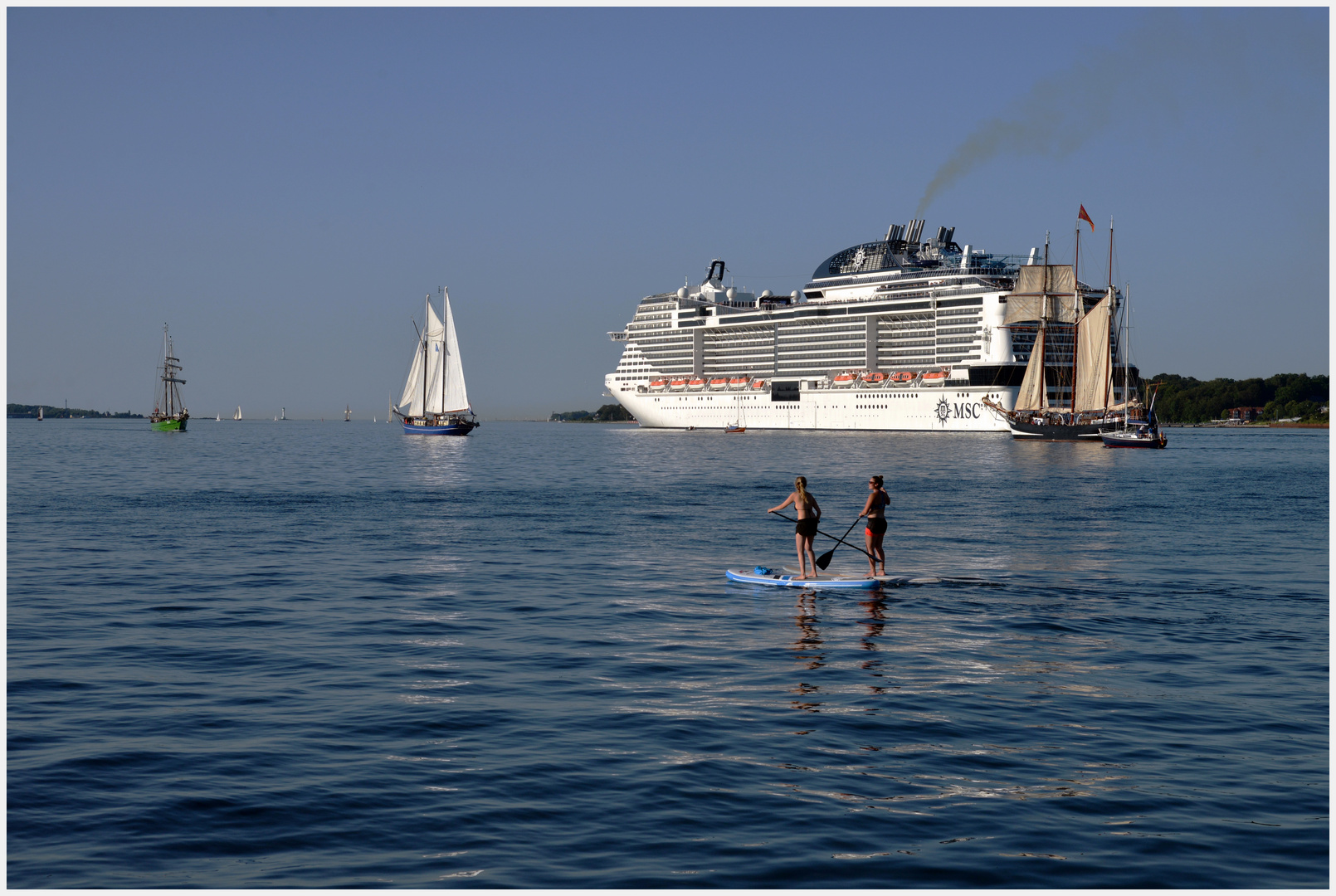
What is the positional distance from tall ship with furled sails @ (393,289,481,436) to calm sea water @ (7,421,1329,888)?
3403 inches

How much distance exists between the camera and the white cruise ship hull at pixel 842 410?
122000mm

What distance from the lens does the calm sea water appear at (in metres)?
8.20

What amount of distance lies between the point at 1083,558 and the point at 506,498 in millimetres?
24212

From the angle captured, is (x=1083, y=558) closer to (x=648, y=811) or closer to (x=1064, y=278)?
(x=648, y=811)

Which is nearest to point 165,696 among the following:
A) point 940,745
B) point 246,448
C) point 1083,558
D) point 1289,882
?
point 940,745

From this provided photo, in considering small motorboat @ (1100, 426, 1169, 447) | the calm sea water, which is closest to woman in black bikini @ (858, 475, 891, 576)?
the calm sea water

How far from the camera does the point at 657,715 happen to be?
11.8 m

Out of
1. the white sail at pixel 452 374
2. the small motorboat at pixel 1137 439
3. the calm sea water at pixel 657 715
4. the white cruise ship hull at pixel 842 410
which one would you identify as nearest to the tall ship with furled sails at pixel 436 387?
the white sail at pixel 452 374

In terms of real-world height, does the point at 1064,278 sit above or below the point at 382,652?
above

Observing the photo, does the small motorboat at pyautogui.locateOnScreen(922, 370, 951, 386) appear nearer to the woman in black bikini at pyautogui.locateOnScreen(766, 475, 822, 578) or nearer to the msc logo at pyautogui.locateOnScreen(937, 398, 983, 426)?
the msc logo at pyautogui.locateOnScreen(937, 398, 983, 426)

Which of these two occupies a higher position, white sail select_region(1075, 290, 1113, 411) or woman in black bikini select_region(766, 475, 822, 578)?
white sail select_region(1075, 290, 1113, 411)

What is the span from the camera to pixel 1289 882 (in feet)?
25.5

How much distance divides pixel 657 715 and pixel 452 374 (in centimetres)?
10754

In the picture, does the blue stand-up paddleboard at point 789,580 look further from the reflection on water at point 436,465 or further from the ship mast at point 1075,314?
the ship mast at point 1075,314
